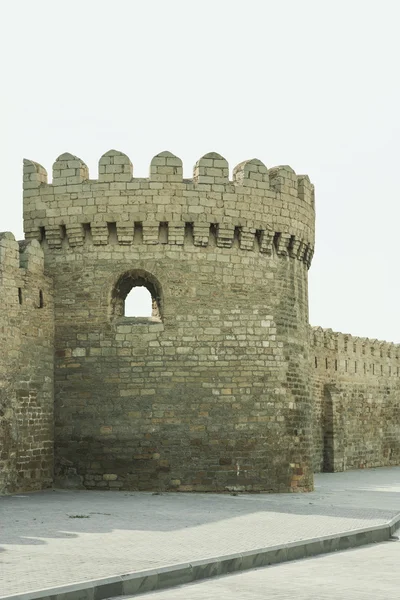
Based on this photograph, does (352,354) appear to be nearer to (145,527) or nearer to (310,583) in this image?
(145,527)

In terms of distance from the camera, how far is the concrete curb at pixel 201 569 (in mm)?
7434

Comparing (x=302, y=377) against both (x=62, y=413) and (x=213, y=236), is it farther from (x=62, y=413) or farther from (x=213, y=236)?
(x=62, y=413)

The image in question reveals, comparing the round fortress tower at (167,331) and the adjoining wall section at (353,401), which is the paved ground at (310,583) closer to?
the round fortress tower at (167,331)

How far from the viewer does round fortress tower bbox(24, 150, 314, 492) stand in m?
16.9

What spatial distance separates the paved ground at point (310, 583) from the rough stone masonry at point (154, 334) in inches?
278

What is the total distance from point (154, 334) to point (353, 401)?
13.6 m

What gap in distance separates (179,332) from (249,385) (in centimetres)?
160

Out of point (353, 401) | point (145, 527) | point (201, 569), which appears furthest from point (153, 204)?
point (353, 401)

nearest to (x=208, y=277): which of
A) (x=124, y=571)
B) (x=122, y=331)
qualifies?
(x=122, y=331)

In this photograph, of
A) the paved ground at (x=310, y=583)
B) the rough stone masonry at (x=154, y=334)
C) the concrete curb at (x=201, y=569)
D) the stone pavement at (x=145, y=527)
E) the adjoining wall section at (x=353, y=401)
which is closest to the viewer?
the concrete curb at (x=201, y=569)

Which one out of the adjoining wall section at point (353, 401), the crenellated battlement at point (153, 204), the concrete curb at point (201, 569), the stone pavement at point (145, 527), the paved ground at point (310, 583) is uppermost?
the crenellated battlement at point (153, 204)

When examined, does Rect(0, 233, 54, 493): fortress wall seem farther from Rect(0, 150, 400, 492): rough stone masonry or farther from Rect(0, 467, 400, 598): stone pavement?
Rect(0, 467, 400, 598): stone pavement

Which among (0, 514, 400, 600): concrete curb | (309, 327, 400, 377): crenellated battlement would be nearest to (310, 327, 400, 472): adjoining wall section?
(309, 327, 400, 377): crenellated battlement

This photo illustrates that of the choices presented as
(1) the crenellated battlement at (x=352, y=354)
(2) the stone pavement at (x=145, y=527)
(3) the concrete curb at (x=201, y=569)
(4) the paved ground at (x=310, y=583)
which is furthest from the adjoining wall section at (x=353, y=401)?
(4) the paved ground at (x=310, y=583)
